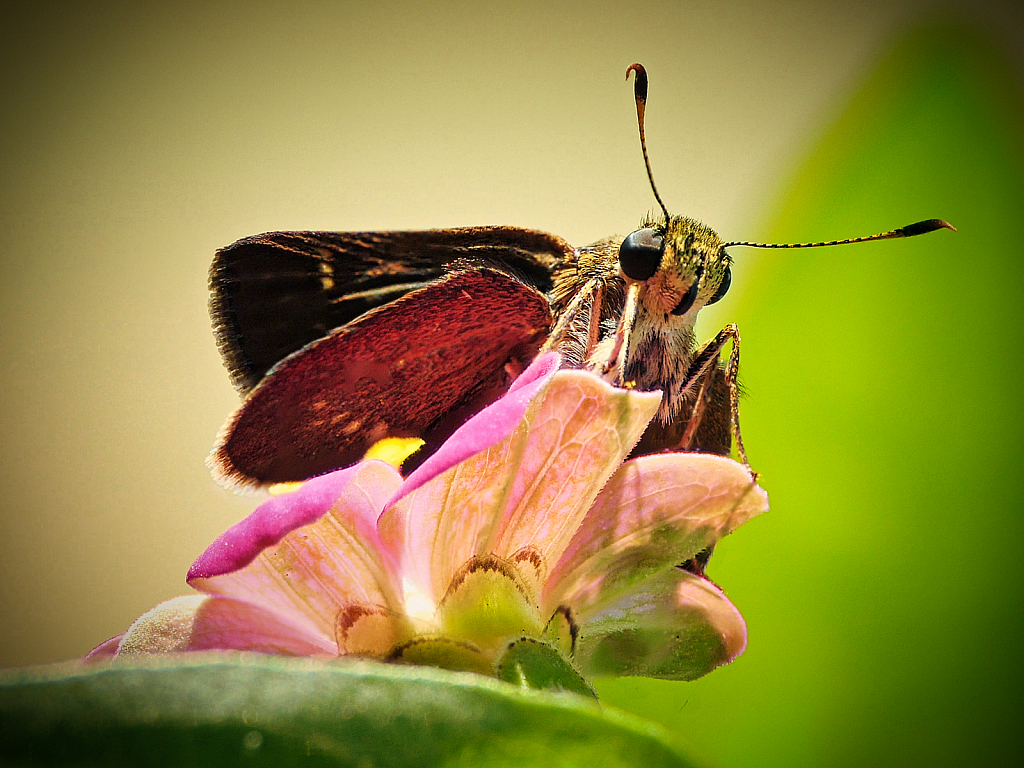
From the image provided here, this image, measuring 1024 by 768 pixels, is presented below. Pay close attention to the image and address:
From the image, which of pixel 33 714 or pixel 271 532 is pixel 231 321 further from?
pixel 33 714

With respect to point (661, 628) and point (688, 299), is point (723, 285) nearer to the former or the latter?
point (688, 299)

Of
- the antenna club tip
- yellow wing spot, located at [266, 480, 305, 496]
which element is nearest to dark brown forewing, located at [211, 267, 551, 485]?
yellow wing spot, located at [266, 480, 305, 496]

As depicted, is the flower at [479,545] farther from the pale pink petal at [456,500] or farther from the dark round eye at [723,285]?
the dark round eye at [723,285]

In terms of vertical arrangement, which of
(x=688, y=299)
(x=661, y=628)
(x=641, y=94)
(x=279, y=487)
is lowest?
(x=661, y=628)

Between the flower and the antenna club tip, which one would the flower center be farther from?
the antenna club tip

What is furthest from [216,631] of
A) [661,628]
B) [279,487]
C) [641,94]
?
[641,94]

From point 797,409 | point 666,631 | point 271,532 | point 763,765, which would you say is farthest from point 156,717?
point 797,409
